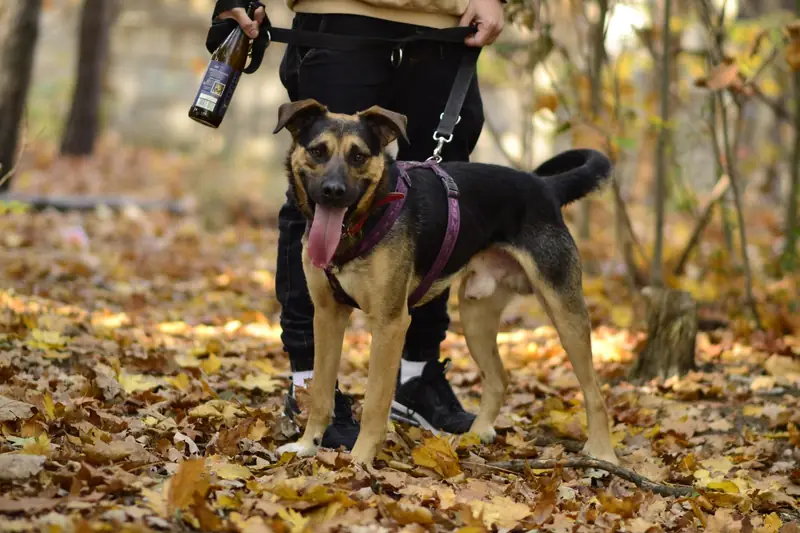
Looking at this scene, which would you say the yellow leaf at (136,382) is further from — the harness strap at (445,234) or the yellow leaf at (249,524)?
the yellow leaf at (249,524)

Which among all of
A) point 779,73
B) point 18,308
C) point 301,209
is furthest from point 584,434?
point 779,73

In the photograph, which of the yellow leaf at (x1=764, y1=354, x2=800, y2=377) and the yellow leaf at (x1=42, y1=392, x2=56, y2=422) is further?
the yellow leaf at (x1=764, y1=354, x2=800, y2=377)

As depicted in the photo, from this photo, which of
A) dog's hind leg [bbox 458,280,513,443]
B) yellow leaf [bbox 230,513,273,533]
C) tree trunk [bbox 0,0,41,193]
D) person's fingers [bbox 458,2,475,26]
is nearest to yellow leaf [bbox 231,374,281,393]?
dog's hind leg [bbox 458,280,513,443]

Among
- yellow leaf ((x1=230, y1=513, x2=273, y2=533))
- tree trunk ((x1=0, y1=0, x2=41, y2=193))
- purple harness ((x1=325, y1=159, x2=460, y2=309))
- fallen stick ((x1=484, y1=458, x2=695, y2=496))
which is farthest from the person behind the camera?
tree trunk ((x1=0, y1=0, x2=41, y2=193))

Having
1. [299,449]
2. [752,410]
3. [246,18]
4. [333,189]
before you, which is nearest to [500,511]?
[299,449]

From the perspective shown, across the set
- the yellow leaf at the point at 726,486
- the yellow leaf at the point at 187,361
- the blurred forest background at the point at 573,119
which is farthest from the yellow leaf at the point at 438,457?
the blurred forest background at the point at 573,119

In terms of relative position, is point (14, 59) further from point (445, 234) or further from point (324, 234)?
point (324, 234)

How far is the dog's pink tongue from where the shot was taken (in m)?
3.84

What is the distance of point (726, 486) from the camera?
425 centimetres

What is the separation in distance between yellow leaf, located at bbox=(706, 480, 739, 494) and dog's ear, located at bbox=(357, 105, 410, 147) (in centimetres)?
209

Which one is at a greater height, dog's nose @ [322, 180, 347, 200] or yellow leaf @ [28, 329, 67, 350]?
dog's nose @ [322, 180, 347, 200]

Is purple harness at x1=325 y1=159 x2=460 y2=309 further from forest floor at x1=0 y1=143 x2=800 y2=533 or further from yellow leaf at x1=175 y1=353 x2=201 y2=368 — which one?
yellow leaf at x1=175 y1=353 x2=201 y2=368

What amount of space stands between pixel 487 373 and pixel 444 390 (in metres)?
0.26

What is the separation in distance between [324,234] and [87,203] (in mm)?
9766
